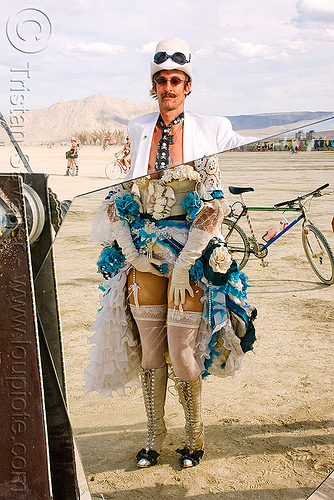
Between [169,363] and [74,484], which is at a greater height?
[169,363]

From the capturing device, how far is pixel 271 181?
1480 mm

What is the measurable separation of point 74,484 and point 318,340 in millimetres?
1623

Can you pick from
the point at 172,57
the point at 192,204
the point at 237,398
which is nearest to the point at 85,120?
the point at 172,57

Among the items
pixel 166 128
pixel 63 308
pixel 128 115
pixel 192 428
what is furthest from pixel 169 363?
pixel 128 115

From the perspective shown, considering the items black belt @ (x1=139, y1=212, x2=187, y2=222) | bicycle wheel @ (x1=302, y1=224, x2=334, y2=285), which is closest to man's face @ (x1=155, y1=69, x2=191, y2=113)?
black belt @ (x1=139, y1=212, x2=187, y2=222)

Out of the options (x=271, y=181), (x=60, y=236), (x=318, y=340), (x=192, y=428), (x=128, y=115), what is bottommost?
(x=192, y=428)

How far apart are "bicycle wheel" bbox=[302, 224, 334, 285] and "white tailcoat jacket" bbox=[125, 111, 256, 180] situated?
1.35 meters

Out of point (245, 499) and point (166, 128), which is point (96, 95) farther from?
point (245, 499)

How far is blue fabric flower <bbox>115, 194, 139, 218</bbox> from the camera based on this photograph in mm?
1559

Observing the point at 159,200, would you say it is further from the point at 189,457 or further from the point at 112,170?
the point at 189,457

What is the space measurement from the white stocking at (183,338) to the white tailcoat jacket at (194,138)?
73 cm

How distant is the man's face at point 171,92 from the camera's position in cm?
126

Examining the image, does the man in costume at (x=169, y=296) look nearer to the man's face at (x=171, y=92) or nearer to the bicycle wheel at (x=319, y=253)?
the man's face at (x=171, y=92)

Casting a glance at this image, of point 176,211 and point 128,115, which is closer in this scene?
point 128,115
